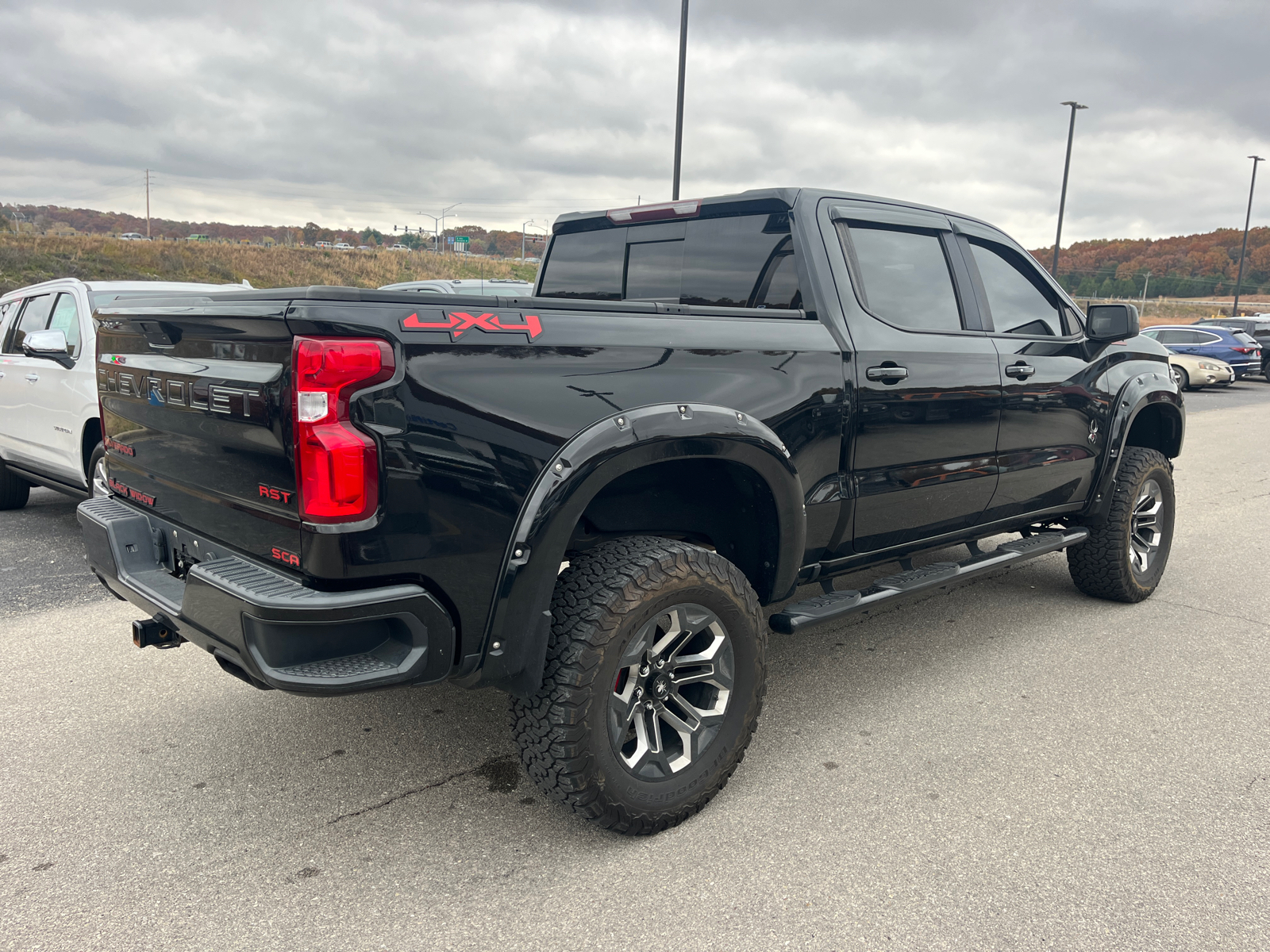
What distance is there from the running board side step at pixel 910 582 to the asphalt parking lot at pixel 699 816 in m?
0.46

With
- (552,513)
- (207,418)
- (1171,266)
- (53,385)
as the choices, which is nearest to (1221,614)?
(552,513)

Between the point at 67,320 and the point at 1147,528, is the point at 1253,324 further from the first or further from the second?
the point at 67,320

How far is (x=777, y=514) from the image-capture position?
3.09m

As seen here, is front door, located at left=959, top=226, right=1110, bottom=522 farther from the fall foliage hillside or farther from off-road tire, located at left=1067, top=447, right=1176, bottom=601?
the fall foliage hillside

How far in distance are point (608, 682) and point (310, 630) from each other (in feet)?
2.73

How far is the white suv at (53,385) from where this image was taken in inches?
227

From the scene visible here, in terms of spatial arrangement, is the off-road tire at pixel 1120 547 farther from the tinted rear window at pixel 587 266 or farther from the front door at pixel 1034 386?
the tinted rear window at pixel 587 266

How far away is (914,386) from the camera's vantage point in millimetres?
3551

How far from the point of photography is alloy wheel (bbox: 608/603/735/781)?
273 centimetres

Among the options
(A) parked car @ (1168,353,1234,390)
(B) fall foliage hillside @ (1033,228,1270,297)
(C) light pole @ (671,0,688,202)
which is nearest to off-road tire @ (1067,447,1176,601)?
(C) light pole @ (671,0,688,202)

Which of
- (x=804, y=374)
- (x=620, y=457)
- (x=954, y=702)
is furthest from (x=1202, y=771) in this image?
(x=620, y=457)

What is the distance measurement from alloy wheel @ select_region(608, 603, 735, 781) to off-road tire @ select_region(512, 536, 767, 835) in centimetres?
3

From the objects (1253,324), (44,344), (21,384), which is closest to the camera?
(44,344)

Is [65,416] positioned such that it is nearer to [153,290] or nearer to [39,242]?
[153,290]
